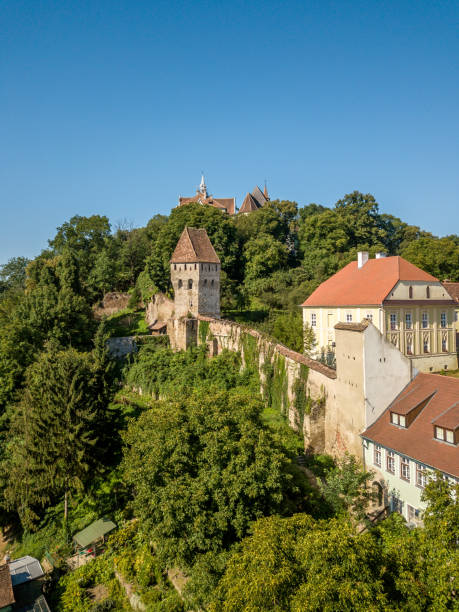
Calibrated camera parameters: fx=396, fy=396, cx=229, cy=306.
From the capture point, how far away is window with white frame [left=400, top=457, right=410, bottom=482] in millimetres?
14430

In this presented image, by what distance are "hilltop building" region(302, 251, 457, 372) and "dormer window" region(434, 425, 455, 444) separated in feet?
31.8

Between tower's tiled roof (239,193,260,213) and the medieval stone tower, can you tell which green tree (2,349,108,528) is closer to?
the medieval stone tower

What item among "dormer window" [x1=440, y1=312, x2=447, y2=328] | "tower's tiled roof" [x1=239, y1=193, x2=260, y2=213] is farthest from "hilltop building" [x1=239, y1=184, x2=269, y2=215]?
"dormer window" [x1=440, y1=312, x2=447, y2=328]

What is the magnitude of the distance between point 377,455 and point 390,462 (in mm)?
852

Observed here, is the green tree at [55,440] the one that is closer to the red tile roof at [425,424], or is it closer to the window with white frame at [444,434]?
the red tile roof at [425,424]

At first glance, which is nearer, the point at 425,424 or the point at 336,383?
the point at 425,424

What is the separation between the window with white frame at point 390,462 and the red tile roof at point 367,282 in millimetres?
10019

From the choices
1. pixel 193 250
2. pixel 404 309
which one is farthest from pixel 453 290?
pixel 193 250

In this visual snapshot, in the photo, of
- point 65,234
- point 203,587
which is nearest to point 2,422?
point 203,587

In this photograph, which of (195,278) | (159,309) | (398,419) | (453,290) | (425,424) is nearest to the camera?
(425,424)

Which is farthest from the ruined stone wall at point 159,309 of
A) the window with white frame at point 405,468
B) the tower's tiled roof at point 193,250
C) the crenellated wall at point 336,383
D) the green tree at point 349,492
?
the window with white frame at point 405,468

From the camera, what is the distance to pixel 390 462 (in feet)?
50.7

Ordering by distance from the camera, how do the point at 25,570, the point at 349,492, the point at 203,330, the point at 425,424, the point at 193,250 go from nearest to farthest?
the point at 425,424 → the point at 349,492 → the point at 25,570 → the point at 203,330 → the point at 193,250

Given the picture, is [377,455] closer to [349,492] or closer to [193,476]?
[349,492]
